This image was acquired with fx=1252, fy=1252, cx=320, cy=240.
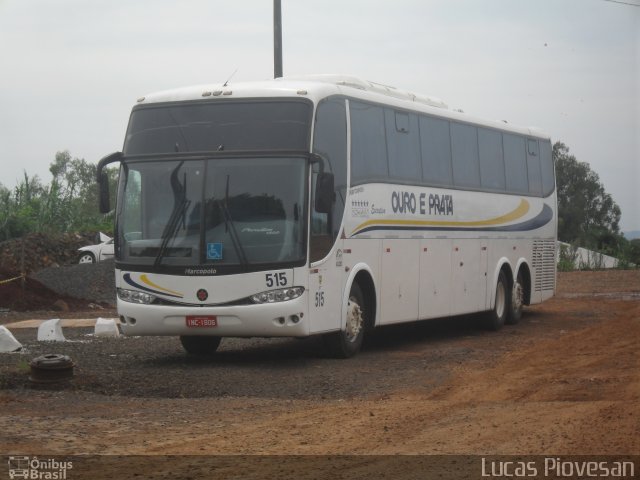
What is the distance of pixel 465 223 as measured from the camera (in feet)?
70.7

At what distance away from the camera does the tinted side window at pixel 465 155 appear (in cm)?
2139

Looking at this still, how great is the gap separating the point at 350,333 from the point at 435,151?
14.8ft

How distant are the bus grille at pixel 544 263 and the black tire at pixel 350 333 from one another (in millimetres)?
8721

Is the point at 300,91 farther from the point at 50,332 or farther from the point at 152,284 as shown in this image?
the point at 50,332

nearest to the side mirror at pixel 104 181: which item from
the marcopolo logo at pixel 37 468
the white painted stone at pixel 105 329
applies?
the white painted stone at pixel 105 329

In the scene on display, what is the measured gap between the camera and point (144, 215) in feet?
52.9

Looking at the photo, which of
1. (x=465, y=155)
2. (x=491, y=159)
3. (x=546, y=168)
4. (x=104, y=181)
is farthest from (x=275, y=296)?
(x=546, y=168)

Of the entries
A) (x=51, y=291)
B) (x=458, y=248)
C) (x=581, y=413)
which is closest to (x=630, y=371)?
(x=581, y=413)

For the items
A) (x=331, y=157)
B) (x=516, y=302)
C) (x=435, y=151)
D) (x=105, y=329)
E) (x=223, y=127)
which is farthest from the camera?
(x=516, y=302)

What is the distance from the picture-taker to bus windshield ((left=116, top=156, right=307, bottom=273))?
1563 centimetres

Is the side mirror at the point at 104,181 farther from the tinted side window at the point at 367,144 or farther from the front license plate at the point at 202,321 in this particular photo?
the tinted side window at the point at 367,144

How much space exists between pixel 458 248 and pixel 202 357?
580 cm

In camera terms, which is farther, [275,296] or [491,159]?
[491,159]

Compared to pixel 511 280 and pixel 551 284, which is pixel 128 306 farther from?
pixel 551 284
